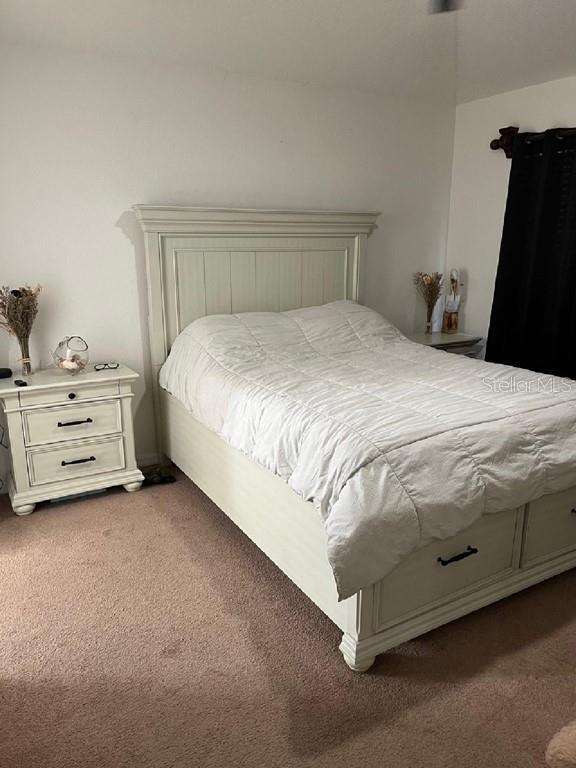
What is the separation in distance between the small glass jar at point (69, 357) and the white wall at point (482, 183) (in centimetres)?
265

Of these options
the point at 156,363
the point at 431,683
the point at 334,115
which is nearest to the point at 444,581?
the point at 431,683

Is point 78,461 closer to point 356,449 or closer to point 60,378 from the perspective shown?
point 60,378

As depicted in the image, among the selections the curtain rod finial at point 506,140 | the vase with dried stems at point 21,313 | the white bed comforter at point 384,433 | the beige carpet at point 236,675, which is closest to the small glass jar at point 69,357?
the vase with dried stems at point 21,313

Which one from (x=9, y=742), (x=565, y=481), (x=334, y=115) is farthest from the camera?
(x=334, y=115)

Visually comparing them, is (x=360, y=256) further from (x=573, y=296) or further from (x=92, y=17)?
(x=92, y=17)

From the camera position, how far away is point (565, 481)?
6.74ft

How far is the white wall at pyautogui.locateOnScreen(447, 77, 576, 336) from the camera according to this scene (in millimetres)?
3492

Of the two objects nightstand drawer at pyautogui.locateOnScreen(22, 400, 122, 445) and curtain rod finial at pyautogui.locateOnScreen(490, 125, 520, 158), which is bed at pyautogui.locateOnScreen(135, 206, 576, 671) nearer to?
nightstand drawer at pyautogui.locateOnScreen(22, 400, 122, 445)

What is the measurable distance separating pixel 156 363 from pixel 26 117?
1362mm

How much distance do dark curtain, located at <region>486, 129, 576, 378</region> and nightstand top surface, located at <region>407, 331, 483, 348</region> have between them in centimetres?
19

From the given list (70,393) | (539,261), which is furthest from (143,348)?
(539,261)

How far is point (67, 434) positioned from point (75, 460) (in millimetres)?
141

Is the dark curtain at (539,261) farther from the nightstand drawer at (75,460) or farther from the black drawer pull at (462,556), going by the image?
the nightstand drawer at (75,460)

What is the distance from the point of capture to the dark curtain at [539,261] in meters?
3.31
